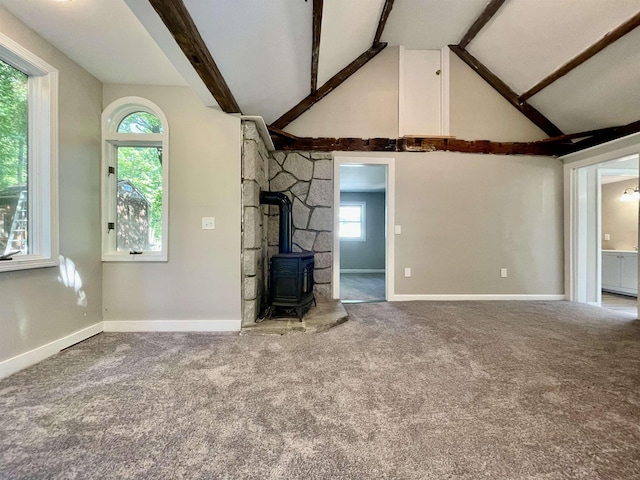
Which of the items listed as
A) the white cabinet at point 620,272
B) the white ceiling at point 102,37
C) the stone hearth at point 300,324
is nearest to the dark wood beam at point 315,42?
the white ceiling at point 102,37

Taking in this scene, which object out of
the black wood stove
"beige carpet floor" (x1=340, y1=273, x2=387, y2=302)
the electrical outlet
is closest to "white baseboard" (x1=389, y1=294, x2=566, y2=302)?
"beige carpet floor" (x1=340, y1=273, x2=387, y2=302)

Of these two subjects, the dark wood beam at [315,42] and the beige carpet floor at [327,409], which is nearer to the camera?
the beige carpet floor at [327,409]

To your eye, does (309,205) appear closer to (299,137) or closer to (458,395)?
(299,137)

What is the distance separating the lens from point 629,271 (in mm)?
4609

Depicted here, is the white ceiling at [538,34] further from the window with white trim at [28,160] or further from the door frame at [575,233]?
the window with white trim at [28,160]

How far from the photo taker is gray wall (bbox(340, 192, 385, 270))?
298 inches

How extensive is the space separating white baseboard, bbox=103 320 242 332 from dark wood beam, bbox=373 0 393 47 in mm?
3895

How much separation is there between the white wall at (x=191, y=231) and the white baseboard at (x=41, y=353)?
24 centimetres

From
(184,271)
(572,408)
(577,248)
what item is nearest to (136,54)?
(184,271)

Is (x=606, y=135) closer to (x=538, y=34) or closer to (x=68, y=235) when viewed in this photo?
(x=538, y=34)

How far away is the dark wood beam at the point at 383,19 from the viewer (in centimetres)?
310

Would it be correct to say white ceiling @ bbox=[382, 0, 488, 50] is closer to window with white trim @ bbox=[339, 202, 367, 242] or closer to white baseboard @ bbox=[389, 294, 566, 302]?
white baseboard @ bbox=[389, 294, 566, 302]

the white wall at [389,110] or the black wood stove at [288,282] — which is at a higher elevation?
the white wall at [389,110]

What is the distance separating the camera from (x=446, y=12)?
3.31 metres
